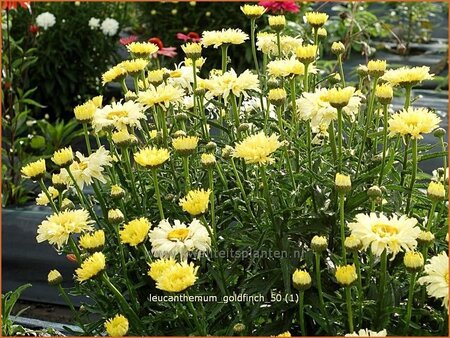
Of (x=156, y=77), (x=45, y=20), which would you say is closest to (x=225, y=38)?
(x=156, y=77)

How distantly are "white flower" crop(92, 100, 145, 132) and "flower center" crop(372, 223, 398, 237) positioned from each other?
517 mm

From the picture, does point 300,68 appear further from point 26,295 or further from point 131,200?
point 26,295

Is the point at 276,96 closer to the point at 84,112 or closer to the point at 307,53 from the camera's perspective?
the point at 307,53

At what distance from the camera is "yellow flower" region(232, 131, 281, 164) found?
50.8 inches

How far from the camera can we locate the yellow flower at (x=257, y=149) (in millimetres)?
1290

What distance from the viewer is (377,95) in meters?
1.41

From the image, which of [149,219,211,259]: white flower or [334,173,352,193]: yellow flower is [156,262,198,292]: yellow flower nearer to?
[149,219,211,259]: white flower

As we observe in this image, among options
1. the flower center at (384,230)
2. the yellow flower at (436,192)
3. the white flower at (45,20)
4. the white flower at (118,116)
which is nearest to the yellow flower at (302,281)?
the flower center at (384,230)

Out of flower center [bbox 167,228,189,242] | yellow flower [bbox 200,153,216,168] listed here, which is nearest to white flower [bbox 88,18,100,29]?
yellow flower [bbox 200,153,216,168]

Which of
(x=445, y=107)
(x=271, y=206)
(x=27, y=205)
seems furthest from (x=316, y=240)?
(x=445, y=107)

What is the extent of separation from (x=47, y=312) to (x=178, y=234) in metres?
1.66

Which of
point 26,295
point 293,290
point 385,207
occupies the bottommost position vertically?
point 26,295

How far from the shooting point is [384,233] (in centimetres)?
117

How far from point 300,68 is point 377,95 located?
0.15m
